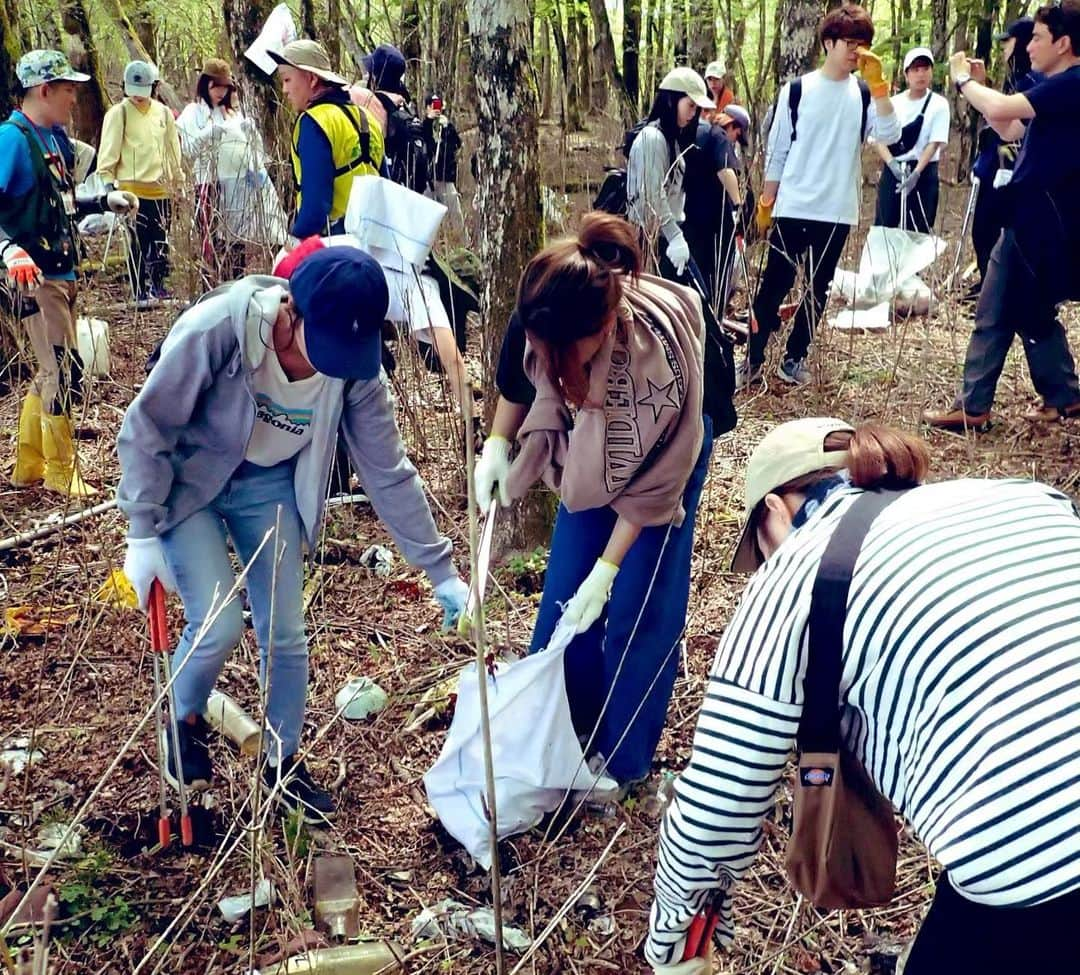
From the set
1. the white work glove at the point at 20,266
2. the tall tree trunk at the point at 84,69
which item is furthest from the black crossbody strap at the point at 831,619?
the tall tree trunk at the point at 84,69

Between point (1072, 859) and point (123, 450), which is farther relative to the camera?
point (123, 450)

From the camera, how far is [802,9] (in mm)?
7574

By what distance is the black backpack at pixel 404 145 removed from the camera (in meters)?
5.54

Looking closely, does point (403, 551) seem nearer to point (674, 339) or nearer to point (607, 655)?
point (607, 655)

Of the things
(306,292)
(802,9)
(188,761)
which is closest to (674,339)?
(306,292)

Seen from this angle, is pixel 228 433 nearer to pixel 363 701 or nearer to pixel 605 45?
pixel 363 701

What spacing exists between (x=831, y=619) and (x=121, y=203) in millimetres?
5690

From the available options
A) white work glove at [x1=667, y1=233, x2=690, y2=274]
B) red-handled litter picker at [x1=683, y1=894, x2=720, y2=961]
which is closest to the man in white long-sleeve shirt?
white work glove at [x1=667, y1=233, x2=690, y2=274]

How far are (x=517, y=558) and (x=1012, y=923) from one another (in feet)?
8.13

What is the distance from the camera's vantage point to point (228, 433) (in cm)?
230

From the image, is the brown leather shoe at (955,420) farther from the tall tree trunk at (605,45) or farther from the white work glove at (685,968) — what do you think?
the tall tree trunk at (605,45)

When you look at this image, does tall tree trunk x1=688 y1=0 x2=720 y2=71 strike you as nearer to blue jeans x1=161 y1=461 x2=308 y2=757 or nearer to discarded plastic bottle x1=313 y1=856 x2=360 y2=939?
blue jeans x1=161 y1=461 x2=308 y2=757

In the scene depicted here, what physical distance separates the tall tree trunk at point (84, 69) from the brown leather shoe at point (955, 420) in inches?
311

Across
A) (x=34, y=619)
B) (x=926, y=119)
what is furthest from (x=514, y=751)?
→ (x=926, y=119)
